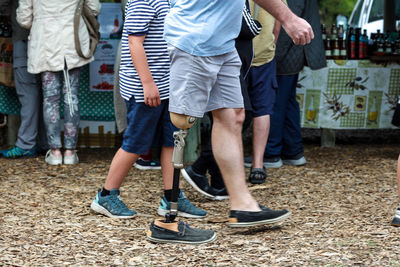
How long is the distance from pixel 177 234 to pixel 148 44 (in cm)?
115

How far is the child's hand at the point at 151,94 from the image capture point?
4039 mm

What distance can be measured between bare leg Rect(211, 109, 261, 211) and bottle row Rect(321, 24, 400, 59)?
392 centimetres

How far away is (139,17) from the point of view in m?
4.03

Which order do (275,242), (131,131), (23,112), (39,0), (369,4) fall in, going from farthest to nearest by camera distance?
(369,4), (23,112), (39,0), (131,131), (275,242)

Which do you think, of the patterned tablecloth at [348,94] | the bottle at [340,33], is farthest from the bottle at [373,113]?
the bottle at [340,33]

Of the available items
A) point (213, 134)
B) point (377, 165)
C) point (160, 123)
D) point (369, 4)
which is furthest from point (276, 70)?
point (369, 4)

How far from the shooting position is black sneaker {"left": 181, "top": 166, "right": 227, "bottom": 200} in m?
4.88

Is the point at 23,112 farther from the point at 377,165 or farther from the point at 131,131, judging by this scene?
the point at 377,165

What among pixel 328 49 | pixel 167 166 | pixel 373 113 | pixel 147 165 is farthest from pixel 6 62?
pixel 373 113

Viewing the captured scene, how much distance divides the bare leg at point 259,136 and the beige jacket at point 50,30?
69.4 inches

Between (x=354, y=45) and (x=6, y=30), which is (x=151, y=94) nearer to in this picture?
(x=6, y=30)

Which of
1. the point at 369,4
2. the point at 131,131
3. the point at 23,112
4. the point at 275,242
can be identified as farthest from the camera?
the point at 369,4

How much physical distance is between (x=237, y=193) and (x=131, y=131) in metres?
0.81

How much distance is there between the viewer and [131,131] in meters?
4.23
